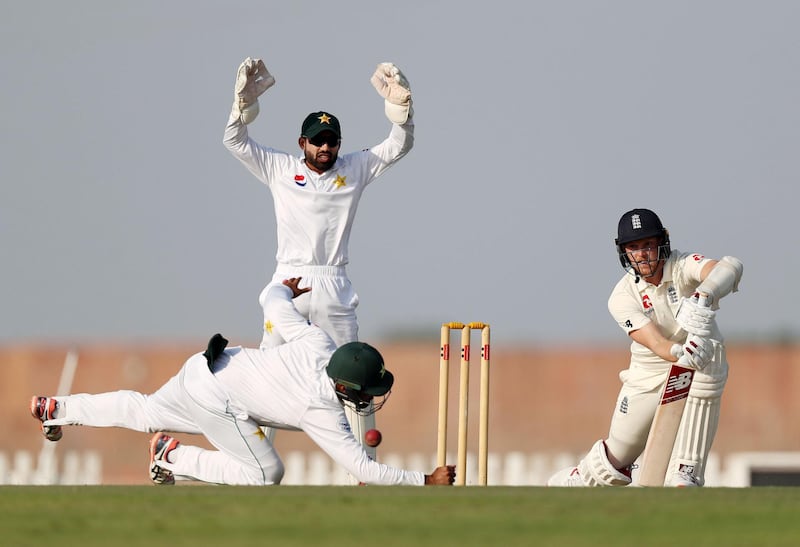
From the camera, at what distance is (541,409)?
20531 mm

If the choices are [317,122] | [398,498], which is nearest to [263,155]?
[317,122]

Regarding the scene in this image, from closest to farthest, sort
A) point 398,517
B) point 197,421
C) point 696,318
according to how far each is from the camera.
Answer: point 398,517 < point 197,421 < point 696,318

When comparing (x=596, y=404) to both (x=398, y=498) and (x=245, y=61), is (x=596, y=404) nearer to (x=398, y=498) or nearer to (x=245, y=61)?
(x=245, y=61)

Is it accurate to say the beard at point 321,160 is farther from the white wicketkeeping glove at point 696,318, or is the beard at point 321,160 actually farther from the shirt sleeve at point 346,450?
the white wicketkeeping glove at point 696,318

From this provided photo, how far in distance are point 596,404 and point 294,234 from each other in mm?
13611

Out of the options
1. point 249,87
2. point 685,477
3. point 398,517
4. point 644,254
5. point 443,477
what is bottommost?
point 398,517

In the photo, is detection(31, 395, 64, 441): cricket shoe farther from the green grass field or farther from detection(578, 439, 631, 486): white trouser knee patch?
detection(578, 439, 631, 486): white trouser knee patch

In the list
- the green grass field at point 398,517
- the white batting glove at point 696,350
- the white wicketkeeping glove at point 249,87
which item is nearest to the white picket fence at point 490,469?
the white batting glove at point 696,350

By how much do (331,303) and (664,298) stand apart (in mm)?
1597

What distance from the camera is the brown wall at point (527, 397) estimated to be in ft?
66.3

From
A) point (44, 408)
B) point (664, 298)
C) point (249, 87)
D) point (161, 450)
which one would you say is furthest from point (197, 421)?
point (664, 298)

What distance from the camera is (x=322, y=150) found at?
7.30 metres

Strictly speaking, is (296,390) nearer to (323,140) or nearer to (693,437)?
(323,140)

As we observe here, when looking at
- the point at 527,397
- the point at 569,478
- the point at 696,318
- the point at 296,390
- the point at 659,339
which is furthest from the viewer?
the point at 527,397
